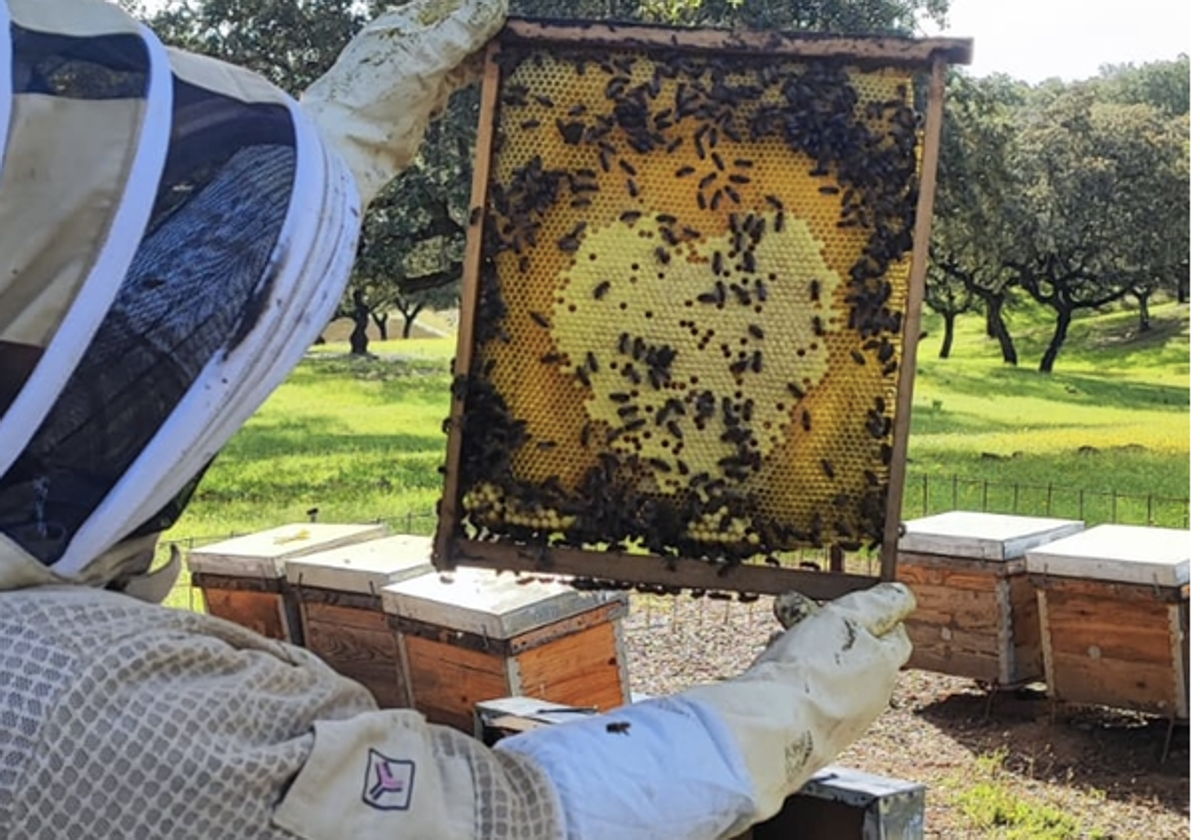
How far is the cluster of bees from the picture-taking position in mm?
2574

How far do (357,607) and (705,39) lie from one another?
11.3ft

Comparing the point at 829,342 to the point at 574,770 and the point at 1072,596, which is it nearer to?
the point at 574,770

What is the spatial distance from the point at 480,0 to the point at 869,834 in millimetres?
1795

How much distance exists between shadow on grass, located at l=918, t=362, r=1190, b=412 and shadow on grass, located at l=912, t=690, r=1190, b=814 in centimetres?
1458

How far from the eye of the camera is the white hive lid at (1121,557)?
554cm

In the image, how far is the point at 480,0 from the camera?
8.75 ft

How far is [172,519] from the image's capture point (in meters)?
1.68

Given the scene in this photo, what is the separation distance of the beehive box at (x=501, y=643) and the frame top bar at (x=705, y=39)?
97.3 inches

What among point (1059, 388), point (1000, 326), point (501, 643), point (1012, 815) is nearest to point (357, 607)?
point (501, 643)

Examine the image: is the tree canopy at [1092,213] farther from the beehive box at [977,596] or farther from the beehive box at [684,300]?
the beehive box at [684,300]

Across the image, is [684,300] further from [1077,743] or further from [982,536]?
[1077,743]

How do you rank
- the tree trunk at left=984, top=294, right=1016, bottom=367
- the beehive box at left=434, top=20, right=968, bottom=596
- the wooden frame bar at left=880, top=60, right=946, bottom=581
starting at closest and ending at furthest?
the wooden frame bar at left=880, top=60, right=946, bottom=581
the beehive box at left=434, top=20, right=968, bottom=596
the tree trunk at left=984, top=294, right=1016, bottom=367

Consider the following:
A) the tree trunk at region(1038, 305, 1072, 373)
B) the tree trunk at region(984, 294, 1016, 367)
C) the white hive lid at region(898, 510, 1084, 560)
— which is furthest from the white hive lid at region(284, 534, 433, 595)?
the tree trunk at region(984, 294, 1016, 367)

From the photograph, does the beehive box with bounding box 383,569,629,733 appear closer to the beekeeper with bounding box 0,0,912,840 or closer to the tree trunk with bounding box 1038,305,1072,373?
the beekeeper with bounding box 0,0,912,840
